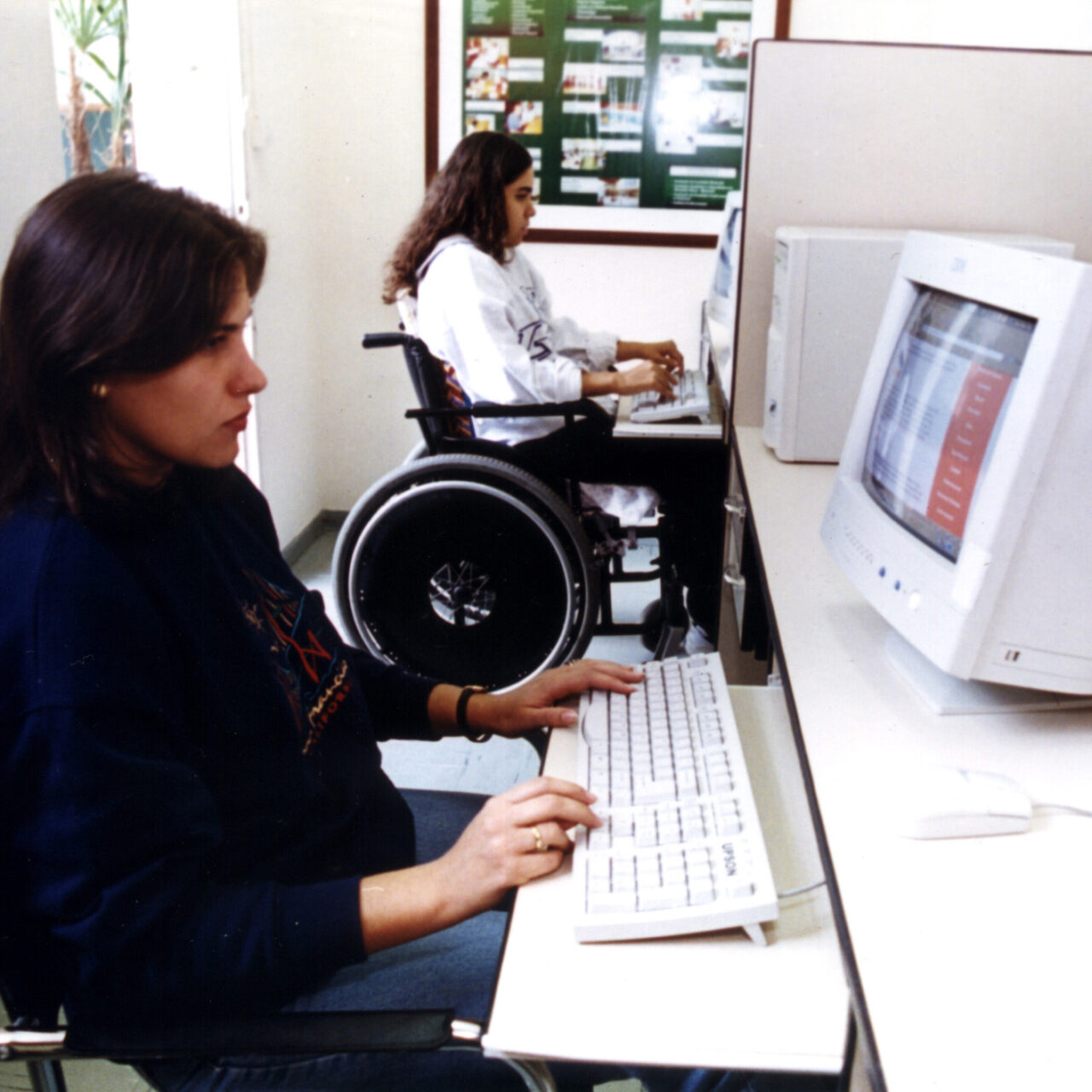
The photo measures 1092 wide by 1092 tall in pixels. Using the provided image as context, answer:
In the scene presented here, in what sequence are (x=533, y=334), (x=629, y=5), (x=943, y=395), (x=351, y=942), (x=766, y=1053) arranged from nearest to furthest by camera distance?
(x=766, y=1053) → (x=351, y=942) → (x=943, y=395) → (x=533, y=334) → (x=629, y=5)

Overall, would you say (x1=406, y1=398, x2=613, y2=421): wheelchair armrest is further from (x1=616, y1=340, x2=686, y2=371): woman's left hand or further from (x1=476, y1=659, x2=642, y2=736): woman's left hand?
(x1=476, y1=659, x2=642, y2=736): woman's left hand

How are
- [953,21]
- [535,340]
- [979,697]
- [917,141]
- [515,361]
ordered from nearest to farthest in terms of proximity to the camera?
[979,697]
[917,141]
[515,361]
[535,340]
[953,21]

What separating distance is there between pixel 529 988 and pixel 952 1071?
0.25 m

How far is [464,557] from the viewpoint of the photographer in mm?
2271

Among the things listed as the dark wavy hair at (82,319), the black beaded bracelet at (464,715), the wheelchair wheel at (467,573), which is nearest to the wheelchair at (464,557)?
the wheelchair wheel at (467,573)

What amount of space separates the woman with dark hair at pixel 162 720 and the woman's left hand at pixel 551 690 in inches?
8.8

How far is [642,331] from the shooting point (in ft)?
11.1

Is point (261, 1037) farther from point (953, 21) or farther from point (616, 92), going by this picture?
point (953, 21)

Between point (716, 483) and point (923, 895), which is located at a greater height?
point (923, 895)

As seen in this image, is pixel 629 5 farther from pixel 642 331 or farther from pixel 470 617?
pixel 470 617

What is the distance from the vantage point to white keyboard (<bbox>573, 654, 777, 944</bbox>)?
0.69 m

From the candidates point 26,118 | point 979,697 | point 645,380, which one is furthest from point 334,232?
point 979,697

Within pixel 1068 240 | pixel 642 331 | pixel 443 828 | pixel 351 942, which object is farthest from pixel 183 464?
pixel 642 331

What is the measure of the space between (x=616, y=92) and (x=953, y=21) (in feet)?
3.12
